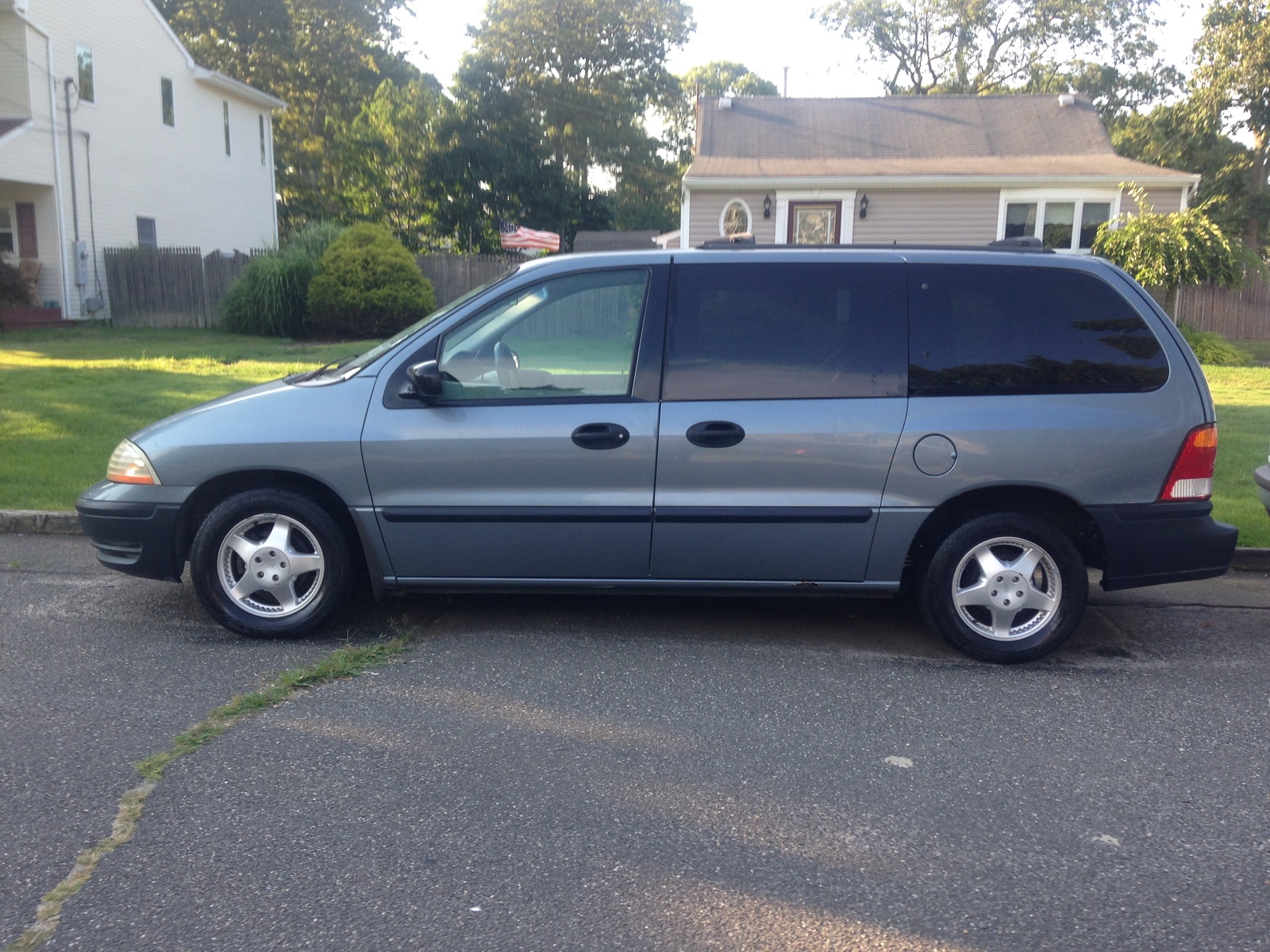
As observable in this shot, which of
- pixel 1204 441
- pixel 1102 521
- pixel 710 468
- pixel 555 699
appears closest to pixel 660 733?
pixel 555 699

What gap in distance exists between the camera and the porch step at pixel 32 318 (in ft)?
70.3

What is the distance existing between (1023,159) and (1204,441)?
2008 centimetres

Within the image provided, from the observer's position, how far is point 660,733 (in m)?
4.19

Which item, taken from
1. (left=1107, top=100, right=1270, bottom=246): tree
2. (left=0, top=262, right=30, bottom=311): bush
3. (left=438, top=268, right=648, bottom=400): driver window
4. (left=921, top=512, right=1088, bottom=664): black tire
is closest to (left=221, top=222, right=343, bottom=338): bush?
(left=0, top=262, right=30, bottom=311): bush

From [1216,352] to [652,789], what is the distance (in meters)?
16.9

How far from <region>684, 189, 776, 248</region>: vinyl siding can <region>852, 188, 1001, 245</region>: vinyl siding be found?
1.77m

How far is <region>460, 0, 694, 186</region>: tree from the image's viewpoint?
1882 inches

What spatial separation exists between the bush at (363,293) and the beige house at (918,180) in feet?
17.9

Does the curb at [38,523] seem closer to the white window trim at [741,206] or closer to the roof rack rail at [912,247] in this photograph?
the roof rack rail at [912,247]

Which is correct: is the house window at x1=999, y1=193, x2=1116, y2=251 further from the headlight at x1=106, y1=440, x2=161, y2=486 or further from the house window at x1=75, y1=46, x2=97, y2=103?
the headlight at x1=106, y1=440, x2=161, y2=486

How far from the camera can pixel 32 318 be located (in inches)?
866

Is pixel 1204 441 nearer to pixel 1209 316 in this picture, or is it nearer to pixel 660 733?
pixel 660 733

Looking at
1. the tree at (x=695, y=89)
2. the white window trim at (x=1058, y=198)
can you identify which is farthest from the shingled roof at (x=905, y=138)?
the tree at (x=695, y=89)

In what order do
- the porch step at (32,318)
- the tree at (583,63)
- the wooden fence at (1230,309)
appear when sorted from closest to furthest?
the porch step at (32,318)
the wooden fence at (1230,309)
the tree at (583,63)
